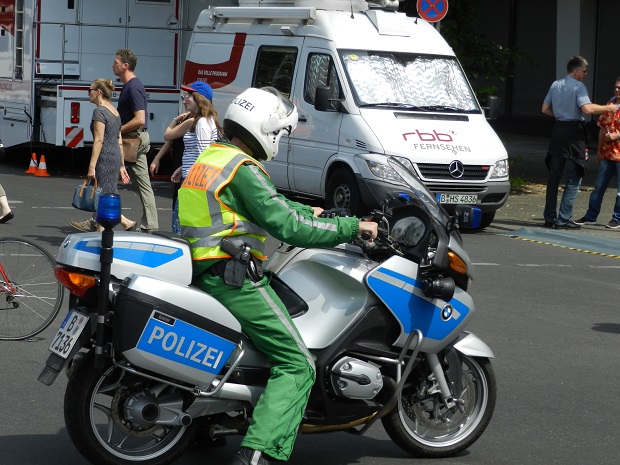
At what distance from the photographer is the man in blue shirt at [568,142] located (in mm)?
14859

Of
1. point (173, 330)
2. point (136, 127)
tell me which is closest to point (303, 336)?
point (173, 330)

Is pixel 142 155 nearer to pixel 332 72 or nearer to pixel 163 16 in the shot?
pixel 332 72

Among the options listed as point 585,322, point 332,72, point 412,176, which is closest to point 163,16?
point 332,72

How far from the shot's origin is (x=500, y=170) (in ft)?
46.6

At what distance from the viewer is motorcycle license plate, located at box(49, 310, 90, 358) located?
490cm

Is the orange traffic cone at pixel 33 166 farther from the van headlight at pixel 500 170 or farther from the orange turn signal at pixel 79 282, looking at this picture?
the orange turn signal at pixel 79 282

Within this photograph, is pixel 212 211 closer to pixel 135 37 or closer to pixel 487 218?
pixel 487 218

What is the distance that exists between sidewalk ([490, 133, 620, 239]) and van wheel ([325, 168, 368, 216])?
205cm

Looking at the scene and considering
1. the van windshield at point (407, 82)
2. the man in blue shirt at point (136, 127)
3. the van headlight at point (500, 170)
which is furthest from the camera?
the van windshield at point (407, 82)

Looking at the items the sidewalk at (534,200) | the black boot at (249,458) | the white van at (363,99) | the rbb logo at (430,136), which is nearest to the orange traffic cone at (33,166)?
the white van at (363,99)

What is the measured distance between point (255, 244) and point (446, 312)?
92 cm

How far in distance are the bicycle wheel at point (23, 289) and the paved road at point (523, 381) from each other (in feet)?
0.44

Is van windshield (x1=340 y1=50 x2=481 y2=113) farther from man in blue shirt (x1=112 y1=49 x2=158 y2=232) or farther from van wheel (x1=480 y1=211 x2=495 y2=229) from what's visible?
man in blue shirt (x1=112 y1=49 x2=158 y2=232)

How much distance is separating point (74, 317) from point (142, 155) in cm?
781
